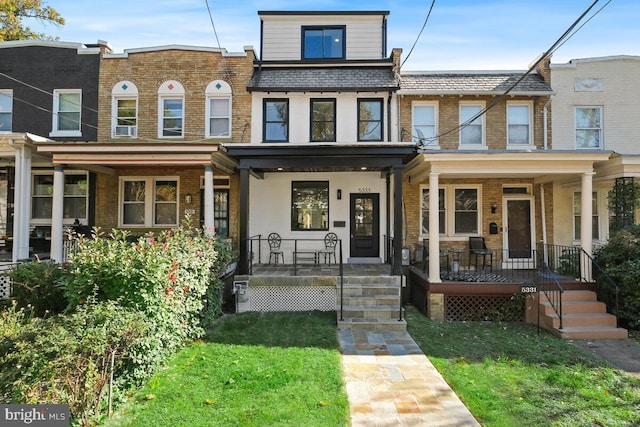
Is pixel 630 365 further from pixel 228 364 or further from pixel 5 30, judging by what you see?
pixel 5 30

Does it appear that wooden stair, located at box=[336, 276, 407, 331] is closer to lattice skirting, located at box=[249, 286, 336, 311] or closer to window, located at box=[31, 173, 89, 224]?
lattice skirting, located at box=[249, 286, 336, 311]

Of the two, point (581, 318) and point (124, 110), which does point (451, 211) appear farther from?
point (124, 110)

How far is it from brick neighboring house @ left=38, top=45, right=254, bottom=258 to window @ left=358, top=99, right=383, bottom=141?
372 centimetres

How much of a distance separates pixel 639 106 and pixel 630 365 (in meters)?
9.70

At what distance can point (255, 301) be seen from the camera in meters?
9.02

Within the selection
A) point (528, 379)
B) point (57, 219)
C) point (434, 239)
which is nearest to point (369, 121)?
point (434, 239)

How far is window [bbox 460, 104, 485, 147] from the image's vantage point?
1158 cm

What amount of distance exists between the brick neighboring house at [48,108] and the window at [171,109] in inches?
85.4

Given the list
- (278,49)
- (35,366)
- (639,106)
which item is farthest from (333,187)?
(639,106)

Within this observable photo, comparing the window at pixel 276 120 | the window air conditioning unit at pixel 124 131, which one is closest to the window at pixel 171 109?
the window air conditioning unit at pixel 124 131

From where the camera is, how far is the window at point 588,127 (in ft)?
37.8

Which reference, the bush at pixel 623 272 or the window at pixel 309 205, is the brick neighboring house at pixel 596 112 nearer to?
the bush at pixel 623 272

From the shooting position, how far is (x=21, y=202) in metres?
9.44

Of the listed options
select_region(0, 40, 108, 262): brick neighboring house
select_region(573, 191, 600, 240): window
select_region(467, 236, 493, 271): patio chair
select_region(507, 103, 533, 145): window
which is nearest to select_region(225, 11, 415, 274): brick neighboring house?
select_region(467, 236, 493, 271): patio chair
